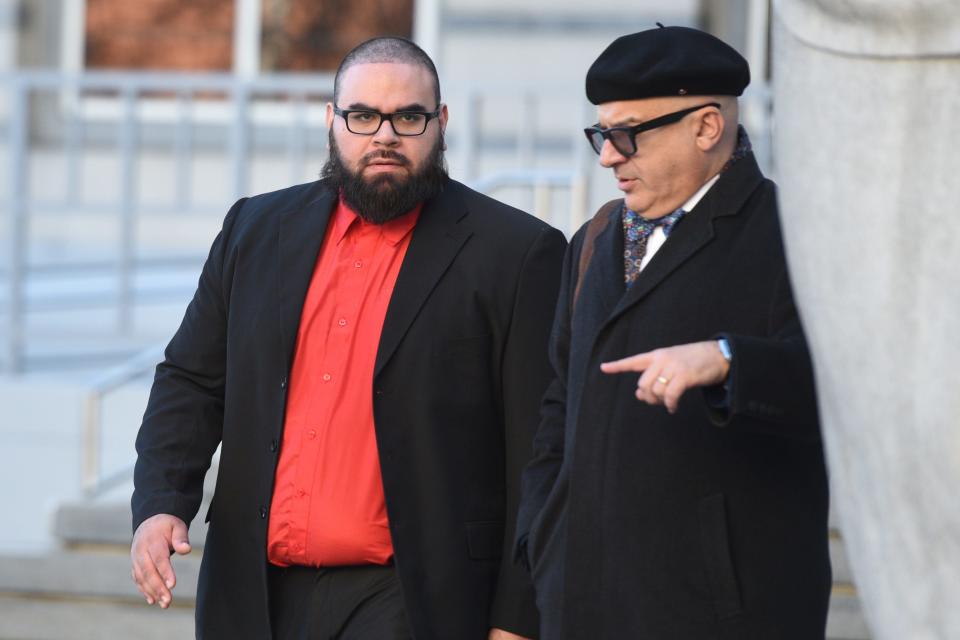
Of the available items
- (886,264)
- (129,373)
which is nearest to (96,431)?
(129,373)

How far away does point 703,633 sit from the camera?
8.85ft

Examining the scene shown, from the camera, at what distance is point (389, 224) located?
3611mm

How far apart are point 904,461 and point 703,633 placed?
46.3 inches

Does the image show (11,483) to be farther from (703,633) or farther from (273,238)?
(703,633)

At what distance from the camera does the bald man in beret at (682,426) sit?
271 cm

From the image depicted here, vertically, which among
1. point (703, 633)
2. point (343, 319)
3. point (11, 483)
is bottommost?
point (11, 483)

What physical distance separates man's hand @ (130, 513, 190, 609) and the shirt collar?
0.74 meters

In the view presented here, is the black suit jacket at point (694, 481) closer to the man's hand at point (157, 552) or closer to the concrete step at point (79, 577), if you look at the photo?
the man's hand at point (157, 552)

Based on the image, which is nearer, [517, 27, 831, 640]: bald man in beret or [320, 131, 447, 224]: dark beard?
[517, 27, 831, 640]: bald man in beret

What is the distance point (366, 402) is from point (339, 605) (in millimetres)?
434

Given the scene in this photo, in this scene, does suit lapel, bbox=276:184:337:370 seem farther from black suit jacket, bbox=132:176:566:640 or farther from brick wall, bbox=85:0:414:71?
brick wall, bbox=85:0:414:71

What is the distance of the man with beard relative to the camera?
337cm

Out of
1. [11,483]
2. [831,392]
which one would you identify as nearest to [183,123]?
[11,483]

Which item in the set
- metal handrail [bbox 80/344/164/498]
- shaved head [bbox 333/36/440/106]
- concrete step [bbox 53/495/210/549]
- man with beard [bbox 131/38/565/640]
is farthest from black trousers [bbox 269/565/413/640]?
metal handrail [bbox 80/344/164/498]
